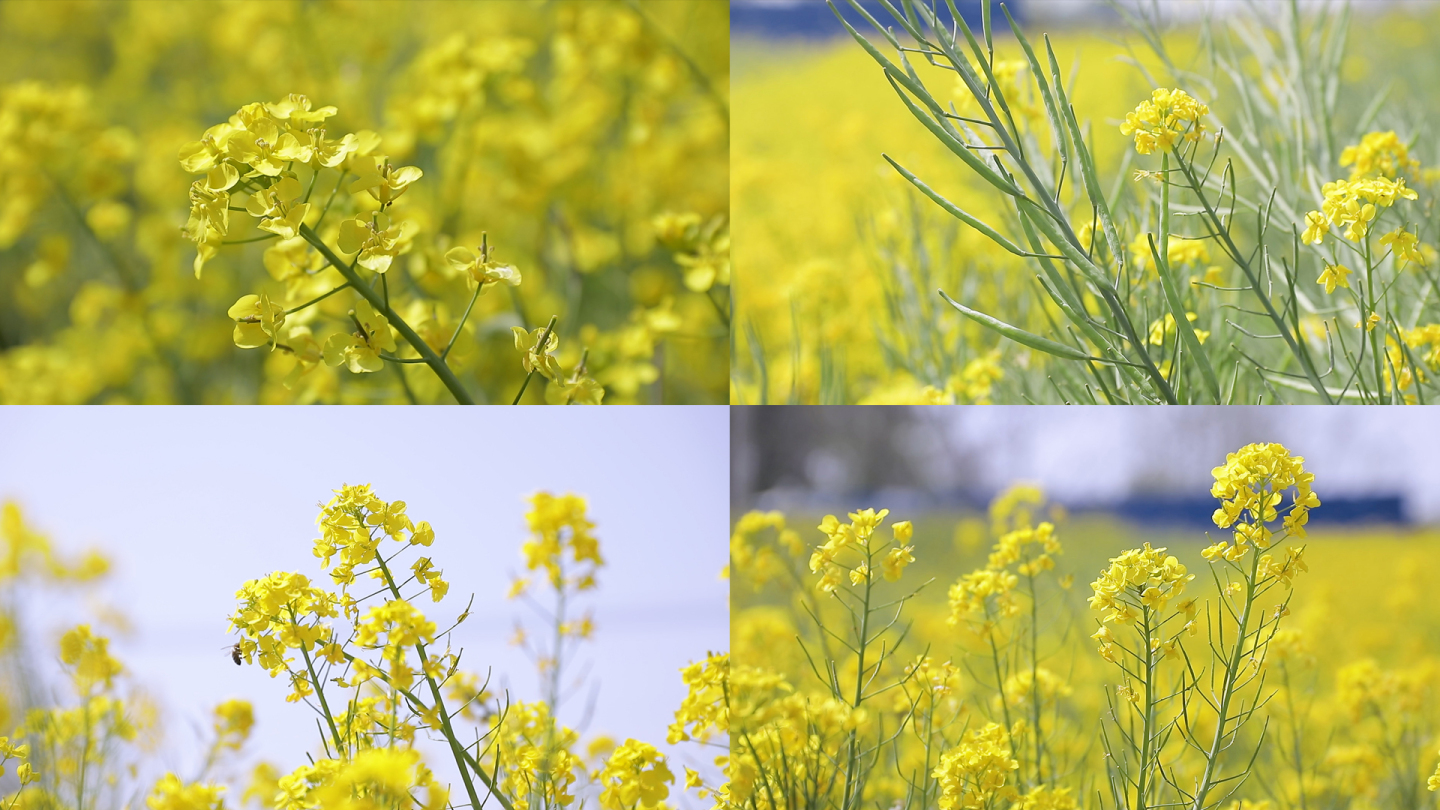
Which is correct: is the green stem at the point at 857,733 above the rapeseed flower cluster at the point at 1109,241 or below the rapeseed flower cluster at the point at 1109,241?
below

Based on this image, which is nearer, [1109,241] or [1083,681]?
[1109,241]

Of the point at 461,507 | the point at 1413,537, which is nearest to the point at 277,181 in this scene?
the point at 461,507

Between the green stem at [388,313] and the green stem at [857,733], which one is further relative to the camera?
the green stem at [857,733]

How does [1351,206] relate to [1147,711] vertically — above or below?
above

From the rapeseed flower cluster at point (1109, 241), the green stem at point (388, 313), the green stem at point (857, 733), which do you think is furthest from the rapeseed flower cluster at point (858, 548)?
the green stem at point (388, 313)

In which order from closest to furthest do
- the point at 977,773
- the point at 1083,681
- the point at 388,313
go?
the point at 388,313
the point at 977,773
the point at 1083,681

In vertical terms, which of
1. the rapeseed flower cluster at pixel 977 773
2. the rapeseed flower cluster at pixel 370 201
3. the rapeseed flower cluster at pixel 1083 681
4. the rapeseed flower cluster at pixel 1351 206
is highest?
the rapeseed flower cluster at pixel 370 201

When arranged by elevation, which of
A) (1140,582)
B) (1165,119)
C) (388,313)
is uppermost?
(1165,119)

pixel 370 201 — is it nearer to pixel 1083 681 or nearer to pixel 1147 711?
pixel 1147 711

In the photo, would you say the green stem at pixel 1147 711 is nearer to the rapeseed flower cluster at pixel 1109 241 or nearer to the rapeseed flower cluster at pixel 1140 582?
the rapeseed flower cluster at pixel 1140 582

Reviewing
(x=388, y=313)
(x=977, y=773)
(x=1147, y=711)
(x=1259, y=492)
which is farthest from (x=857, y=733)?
(x=388, y=313)

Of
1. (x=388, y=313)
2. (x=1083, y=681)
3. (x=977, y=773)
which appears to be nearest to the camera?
(x=388, y=313)

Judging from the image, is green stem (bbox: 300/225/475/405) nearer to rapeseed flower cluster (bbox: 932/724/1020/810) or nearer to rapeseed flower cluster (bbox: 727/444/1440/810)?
rapeseed flower cluster (bbox: 727/444/1440/810)
